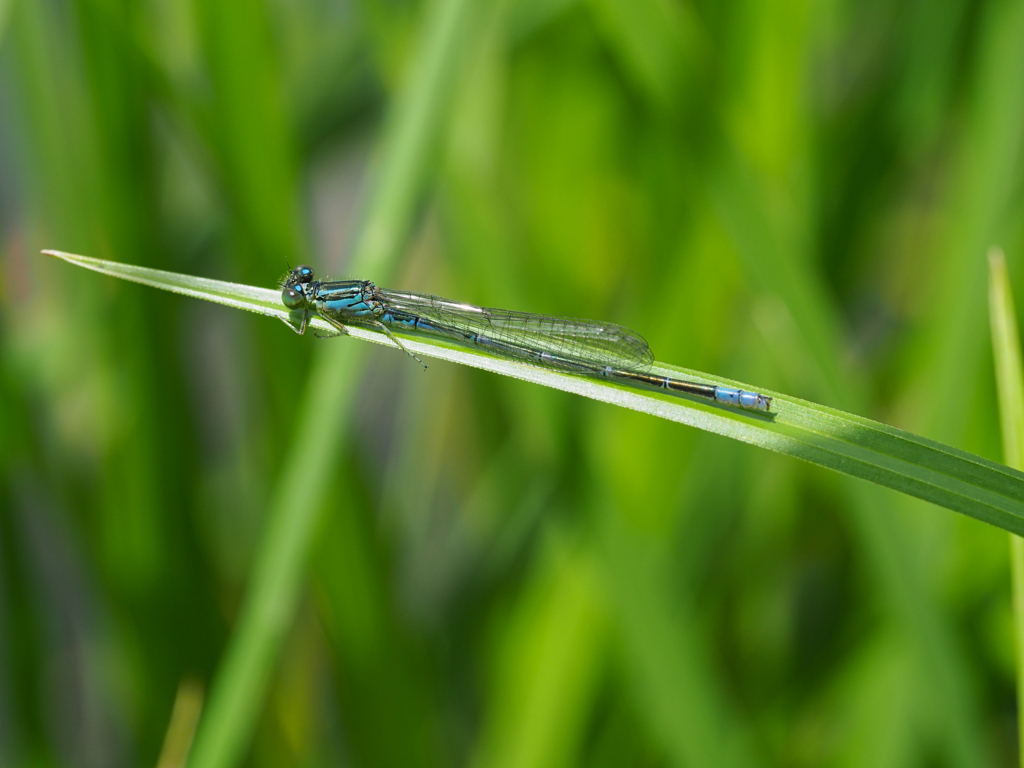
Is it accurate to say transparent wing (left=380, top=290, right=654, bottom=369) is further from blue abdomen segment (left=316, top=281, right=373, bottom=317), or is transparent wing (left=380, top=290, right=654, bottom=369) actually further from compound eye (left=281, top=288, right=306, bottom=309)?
compound eye (left=281, top=288, right=306, bottom=309)

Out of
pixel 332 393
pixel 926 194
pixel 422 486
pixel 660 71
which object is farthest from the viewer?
pixel 926 194

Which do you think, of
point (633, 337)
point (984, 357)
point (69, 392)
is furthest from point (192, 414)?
point (984, 357)

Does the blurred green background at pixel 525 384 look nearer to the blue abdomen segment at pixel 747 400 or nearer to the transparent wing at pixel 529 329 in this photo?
the transparent wing at pixel 529 329

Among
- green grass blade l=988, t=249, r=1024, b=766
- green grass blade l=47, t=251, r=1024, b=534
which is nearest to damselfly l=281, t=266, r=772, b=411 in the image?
green grass blade l=47, t=251, r=1024, b=534

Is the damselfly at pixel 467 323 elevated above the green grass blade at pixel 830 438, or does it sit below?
above

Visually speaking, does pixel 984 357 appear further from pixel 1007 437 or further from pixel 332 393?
pixel 332 393

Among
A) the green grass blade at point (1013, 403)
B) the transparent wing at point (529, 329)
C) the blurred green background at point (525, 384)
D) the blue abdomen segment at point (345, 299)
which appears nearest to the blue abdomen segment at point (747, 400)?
the green grass blade at point (1013, 403)

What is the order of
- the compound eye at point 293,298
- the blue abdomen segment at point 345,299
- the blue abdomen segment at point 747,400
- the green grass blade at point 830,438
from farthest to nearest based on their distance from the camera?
the blue abdomen segment at point 345,299
the compound eye at point 293,298
the blue abdomen segment at point 747,400
the green grass blade at point 830,438

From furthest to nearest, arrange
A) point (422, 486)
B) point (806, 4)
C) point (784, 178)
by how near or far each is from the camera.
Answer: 1. point (422, 486)
2. point (784, 178)
3. point (806, 4)
